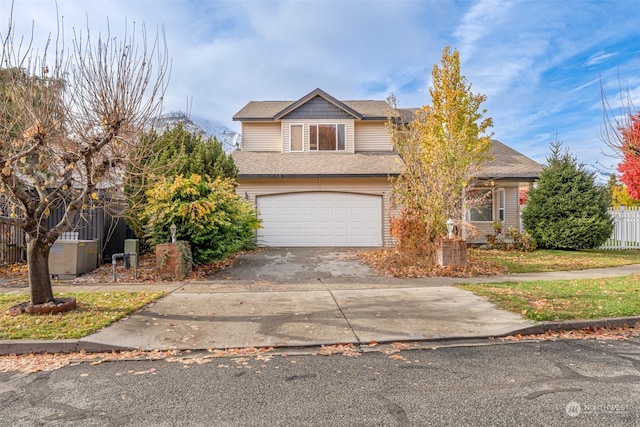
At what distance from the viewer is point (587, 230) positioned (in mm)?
13820

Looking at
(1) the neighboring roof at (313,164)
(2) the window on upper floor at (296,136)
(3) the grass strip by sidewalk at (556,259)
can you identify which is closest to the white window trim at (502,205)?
(3) the grass strip by sidewalk at (556,259)

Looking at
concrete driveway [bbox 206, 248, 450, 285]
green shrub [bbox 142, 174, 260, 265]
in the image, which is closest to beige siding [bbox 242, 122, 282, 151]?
concrete driveway [bbox 206, 248, 450, 285]

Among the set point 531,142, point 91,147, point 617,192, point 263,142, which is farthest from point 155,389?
point 617,192

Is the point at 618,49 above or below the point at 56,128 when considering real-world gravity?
above

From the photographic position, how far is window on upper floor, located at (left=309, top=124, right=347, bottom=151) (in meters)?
17.4

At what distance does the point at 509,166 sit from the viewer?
16.5 metres

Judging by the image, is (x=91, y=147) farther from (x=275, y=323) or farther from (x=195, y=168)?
(x=195, y=168)

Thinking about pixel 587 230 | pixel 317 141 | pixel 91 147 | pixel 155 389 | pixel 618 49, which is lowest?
pixel 155 389

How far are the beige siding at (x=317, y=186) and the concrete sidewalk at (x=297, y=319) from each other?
7323 mm

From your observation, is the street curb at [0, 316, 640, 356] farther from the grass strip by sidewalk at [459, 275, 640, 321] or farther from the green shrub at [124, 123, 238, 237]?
the green shrub at [124, 123, 238, 237]

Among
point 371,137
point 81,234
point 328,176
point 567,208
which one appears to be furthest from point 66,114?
point 567,208

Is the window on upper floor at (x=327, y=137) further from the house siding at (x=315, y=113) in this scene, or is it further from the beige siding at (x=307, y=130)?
the house siding at (x=315, y=113)

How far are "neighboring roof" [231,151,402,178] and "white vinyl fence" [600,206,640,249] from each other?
31.0 feet

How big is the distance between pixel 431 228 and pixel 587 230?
7.77 metres
